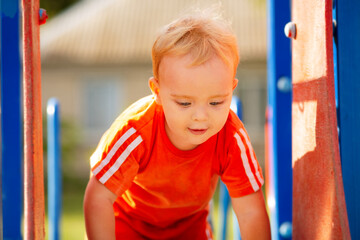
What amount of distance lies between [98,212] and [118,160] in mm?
212

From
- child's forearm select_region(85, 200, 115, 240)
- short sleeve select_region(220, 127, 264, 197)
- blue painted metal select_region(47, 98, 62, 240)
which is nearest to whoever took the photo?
child's forearm select_region(85, 200, 115, 240)

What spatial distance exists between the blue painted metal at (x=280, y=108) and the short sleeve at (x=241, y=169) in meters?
0.43

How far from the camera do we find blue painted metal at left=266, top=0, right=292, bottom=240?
256 cm

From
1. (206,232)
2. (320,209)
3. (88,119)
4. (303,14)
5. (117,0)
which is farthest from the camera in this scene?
(117,0)

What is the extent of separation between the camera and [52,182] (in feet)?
11.2

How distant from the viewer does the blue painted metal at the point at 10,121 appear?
1.91 metres

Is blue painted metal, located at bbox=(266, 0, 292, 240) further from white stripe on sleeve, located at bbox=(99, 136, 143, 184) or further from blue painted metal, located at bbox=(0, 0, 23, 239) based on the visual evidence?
blue painted metal, located at bbox=(0, 0, 23, 239)

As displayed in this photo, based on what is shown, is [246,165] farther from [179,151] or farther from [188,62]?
[188,62]

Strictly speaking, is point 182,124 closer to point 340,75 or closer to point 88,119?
point 340,75

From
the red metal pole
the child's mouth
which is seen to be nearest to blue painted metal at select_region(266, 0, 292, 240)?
the child's mouth

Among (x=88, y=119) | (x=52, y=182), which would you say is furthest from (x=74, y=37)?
(x=52, y=182)

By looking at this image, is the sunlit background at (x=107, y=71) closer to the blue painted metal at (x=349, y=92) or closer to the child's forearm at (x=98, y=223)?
the child's forearm at (x=98, y=223)

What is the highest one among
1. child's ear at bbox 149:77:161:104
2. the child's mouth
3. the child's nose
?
child's ear at bbox 149:77:161:104

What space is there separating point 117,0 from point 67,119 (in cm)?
601
